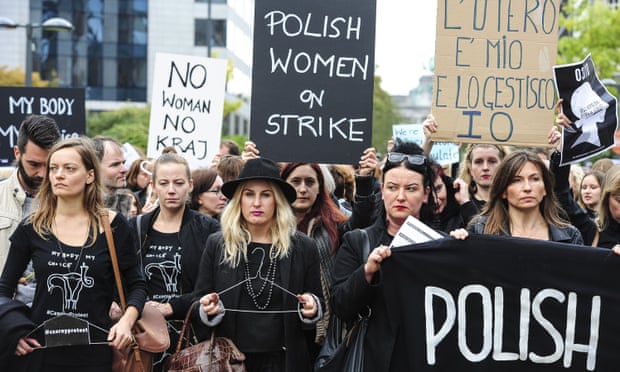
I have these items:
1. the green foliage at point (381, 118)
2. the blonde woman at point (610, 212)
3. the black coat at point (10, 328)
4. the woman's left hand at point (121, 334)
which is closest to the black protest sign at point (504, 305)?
the blonde woman at point (610, 212)

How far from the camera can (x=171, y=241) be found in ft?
18.9

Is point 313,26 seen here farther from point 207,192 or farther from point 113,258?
point 113,258

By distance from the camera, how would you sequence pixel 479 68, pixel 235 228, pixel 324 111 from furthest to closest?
pixel 479 68
pixel 324 111
pixel 235 228

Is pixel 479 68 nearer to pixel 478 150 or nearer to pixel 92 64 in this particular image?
pixel 478 150

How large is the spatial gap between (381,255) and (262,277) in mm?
792

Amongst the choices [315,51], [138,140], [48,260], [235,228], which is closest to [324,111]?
[315,51]

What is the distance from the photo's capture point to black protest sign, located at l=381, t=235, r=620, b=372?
462 cm

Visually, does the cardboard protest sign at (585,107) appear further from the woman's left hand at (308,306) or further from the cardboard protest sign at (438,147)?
the cardboard protest sign at (438,147)

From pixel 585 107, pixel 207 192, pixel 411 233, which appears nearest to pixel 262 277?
pixel 411 233

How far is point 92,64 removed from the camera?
59281mm

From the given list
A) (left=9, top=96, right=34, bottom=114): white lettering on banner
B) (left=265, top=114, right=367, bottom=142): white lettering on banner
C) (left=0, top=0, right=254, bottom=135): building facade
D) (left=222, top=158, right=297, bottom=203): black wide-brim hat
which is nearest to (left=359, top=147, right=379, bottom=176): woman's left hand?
(left=265, top=114, right=367, bottom=142): white lettering on banner

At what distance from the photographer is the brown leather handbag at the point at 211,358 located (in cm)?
470

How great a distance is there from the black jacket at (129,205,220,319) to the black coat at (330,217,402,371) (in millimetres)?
1038

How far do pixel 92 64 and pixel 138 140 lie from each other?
123 feet
